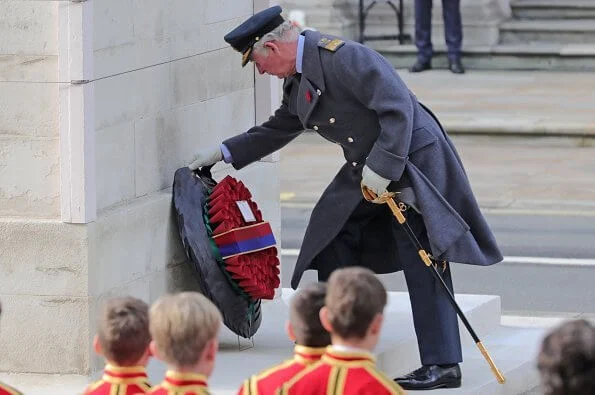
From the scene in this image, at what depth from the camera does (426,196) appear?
23.8ft

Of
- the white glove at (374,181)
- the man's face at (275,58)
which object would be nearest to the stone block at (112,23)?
the man's face at (275,58)

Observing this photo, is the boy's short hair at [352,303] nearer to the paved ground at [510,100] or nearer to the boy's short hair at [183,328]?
the boy's short hair at [183,328]

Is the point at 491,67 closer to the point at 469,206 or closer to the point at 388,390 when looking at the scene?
the point at 469,206

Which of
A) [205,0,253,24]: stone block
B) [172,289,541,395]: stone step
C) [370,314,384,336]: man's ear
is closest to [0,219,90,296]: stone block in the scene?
[172,289,541,395]: stone step

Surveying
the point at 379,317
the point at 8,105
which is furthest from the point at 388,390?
the point at 8,105

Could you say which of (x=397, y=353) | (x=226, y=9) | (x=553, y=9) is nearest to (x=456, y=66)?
(x=553, y=9)

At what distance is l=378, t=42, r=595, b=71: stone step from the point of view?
21.3 metres

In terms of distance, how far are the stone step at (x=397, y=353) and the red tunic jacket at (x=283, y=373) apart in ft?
6.29

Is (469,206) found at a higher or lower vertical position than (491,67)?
higher

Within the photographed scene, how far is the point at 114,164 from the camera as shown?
7508mm

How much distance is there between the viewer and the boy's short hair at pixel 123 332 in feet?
16.1

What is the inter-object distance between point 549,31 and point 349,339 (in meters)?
17.4

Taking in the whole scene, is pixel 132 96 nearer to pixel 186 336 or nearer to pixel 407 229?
pixel 407 229

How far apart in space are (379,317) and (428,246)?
99.2 inches
